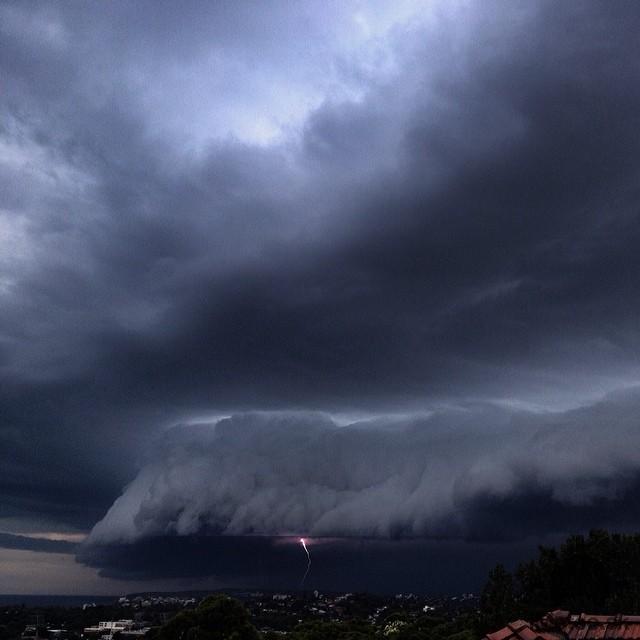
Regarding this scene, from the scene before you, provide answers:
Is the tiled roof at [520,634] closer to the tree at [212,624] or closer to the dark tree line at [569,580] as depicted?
the dark tree line at [569,580]

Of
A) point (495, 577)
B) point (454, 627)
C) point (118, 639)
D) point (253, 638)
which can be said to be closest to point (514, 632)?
point (495, 577)

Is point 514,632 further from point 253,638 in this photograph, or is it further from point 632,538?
point 253,638

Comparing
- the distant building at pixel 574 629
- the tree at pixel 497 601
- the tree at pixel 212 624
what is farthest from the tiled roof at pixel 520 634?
the tree at pixel 212 624

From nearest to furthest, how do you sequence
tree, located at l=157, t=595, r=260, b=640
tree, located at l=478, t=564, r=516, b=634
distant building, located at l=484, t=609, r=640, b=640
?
distant building, located at l=484, t=609, r=640, b=640
tree, located at l=478, t=564, r=516, b=634
tree, located at l=157, t=595, r=260, b=640

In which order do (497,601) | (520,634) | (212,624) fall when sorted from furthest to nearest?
1. (212,624)
2. (497,601)
3. (520,634)

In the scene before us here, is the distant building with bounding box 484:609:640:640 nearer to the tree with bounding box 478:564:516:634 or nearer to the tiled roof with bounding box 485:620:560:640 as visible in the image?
the tiled roof with bounding box 485:620:560:640

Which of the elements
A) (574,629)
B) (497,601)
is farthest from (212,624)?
(574,629)

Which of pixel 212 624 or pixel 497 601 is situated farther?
pixel 212 624

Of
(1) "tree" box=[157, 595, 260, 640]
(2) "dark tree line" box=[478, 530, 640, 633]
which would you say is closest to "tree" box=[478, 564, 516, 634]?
(2) "dark tree line" box=[478, 530, 640, 633]

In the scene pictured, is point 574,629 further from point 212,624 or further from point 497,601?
point 212,624
